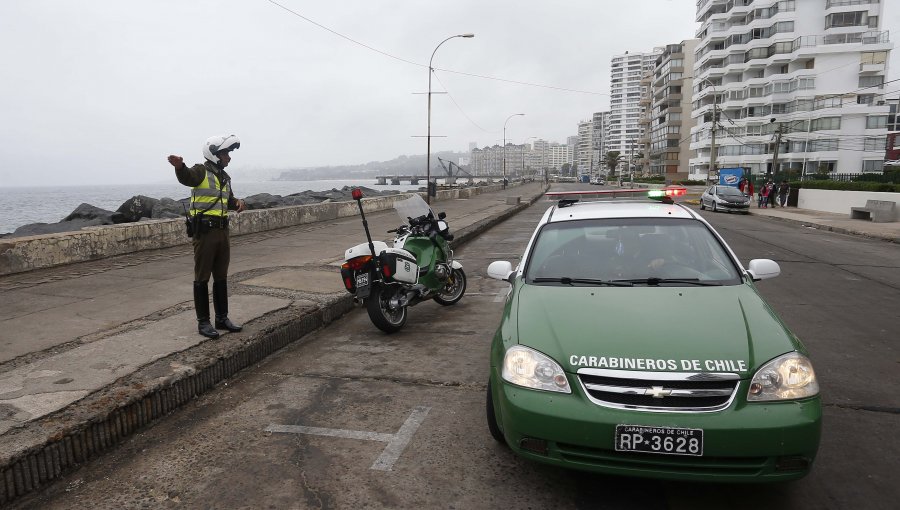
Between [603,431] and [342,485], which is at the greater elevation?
[603,431]

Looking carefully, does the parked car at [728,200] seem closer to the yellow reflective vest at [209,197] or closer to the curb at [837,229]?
the curb at [837,229]

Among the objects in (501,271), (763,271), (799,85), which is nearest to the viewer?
(763,271)

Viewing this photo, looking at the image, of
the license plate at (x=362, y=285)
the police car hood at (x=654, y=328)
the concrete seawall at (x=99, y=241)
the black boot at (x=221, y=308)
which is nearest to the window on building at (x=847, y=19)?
the concrete seawall at (x=99, y=241)

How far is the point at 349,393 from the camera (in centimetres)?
441

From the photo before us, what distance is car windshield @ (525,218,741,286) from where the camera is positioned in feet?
12.8

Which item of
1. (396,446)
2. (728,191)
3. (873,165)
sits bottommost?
(396,446)

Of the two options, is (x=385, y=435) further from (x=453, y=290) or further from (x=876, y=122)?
(x=876, y=122)

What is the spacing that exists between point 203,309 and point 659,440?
4.20 metres

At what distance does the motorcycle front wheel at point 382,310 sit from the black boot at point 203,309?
1533 mm

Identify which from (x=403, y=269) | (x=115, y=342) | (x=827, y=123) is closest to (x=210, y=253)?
(x=115, y=342)

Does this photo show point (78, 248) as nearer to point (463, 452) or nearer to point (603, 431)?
point (463, 452)

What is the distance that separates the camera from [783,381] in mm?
2764

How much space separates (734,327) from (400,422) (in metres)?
2.17

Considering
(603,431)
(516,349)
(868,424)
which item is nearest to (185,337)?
(516,349)
